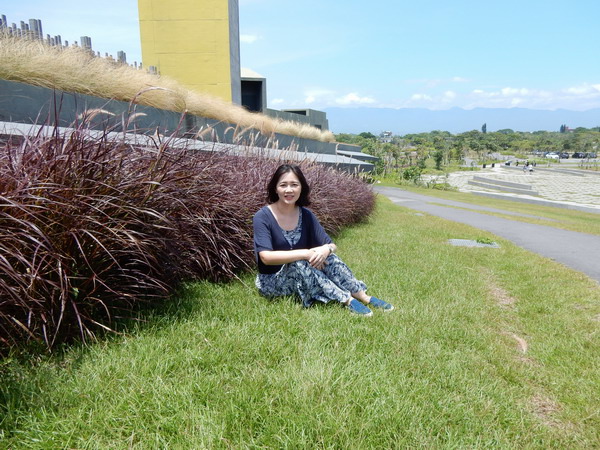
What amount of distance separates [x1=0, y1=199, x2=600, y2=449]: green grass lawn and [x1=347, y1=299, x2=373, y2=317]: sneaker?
9cm

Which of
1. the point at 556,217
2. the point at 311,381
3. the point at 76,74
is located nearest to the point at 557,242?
the point at 311,381

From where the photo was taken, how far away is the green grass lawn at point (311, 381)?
177cm

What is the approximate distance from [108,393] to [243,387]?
69 centimetres

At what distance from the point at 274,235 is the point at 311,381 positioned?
1.56m

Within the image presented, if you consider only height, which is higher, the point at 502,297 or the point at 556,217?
the point at 502,297

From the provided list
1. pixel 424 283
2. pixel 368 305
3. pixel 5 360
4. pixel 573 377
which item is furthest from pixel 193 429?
pixel 424 283

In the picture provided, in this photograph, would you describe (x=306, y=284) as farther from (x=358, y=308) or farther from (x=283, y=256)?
(x=358, y=308)

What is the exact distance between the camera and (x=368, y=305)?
11.6ft

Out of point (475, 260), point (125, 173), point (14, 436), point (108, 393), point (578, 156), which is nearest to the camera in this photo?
point (14, 436)

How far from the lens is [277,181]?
3.44 metres

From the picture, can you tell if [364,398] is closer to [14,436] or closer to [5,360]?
[14,436]

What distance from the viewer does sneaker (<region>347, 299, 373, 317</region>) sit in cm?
326

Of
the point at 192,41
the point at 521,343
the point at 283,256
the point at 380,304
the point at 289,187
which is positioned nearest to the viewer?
the point at 521,343

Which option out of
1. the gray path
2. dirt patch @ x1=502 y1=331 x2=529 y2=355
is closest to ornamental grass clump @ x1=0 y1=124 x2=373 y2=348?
dirt patch @ x1=502 y1=331 x2=529 y2=355
